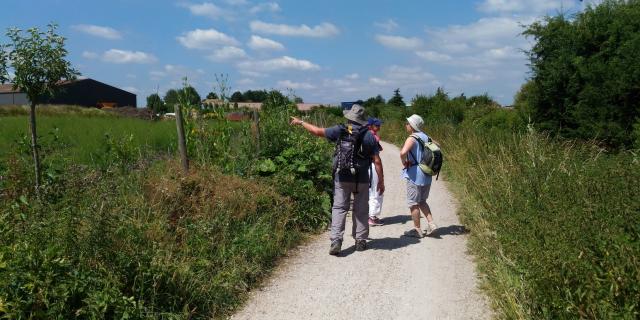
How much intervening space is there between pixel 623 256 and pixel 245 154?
21.0 ft

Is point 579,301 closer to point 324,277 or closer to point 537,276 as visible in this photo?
point 537,276

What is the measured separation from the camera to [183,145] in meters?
7.50

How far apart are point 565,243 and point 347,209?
3.04 meters

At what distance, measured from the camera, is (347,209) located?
265 inches

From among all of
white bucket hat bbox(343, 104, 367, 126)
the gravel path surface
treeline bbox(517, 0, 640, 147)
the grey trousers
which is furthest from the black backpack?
treeline bbox(517, 0, 640, 147)

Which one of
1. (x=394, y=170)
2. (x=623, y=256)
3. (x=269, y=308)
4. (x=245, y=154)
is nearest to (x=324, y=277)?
(x=269, y=308)

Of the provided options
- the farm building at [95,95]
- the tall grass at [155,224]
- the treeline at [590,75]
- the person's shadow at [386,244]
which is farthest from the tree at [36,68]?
the farm building at [95,95]

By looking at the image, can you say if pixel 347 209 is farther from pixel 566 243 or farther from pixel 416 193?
pixel 566 243

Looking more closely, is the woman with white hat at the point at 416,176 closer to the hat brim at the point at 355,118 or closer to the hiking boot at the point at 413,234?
the hiking boot at the point at 413,234

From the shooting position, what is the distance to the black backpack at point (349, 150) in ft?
21.5

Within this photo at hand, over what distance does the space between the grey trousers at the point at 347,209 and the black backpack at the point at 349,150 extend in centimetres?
22

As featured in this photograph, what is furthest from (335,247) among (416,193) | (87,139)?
(87,139)

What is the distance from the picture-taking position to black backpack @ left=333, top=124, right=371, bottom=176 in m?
6.56

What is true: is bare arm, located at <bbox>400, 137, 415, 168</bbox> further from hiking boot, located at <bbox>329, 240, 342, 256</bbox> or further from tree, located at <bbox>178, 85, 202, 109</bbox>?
tree, located at <bbox>178, 85, 202, 109</bbox>
